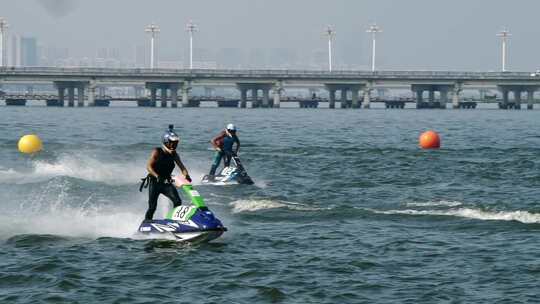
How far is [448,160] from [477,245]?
25822 millimetres

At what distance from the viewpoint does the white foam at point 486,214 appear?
1047 inches

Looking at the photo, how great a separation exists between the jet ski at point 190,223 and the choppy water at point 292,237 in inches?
10.7

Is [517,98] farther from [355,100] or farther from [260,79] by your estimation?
[260,79]

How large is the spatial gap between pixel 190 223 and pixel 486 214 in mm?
9293

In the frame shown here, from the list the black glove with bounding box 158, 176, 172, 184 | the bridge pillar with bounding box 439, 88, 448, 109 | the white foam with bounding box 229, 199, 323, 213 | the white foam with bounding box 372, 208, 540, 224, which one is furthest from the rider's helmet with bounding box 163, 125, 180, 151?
the bridge pillar with bounding box 439, 88, 448, 109

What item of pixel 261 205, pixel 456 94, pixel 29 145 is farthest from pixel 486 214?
pixel 456 94

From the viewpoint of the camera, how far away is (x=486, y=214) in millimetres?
27375

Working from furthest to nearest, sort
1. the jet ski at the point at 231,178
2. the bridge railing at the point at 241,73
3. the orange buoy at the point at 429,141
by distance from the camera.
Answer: the bridge railing at the point at 241,73 → the orange buoy at the point at 429,141 → the jet ski at the point at 231,178

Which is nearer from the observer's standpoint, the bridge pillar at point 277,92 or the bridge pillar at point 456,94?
the bridge pillar at point 456,94

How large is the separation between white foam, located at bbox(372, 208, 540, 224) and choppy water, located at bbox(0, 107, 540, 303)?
0.17ft

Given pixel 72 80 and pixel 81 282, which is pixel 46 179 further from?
pixel 72 80

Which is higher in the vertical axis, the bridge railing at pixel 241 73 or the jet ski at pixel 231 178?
the bridge railing at pixel 241 73

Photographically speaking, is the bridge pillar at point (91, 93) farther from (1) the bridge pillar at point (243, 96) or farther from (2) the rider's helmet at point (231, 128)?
(2) the rider's helmet at point (231, 128)

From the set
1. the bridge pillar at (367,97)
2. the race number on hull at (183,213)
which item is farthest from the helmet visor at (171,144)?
the bridge pillar at (367,97)
